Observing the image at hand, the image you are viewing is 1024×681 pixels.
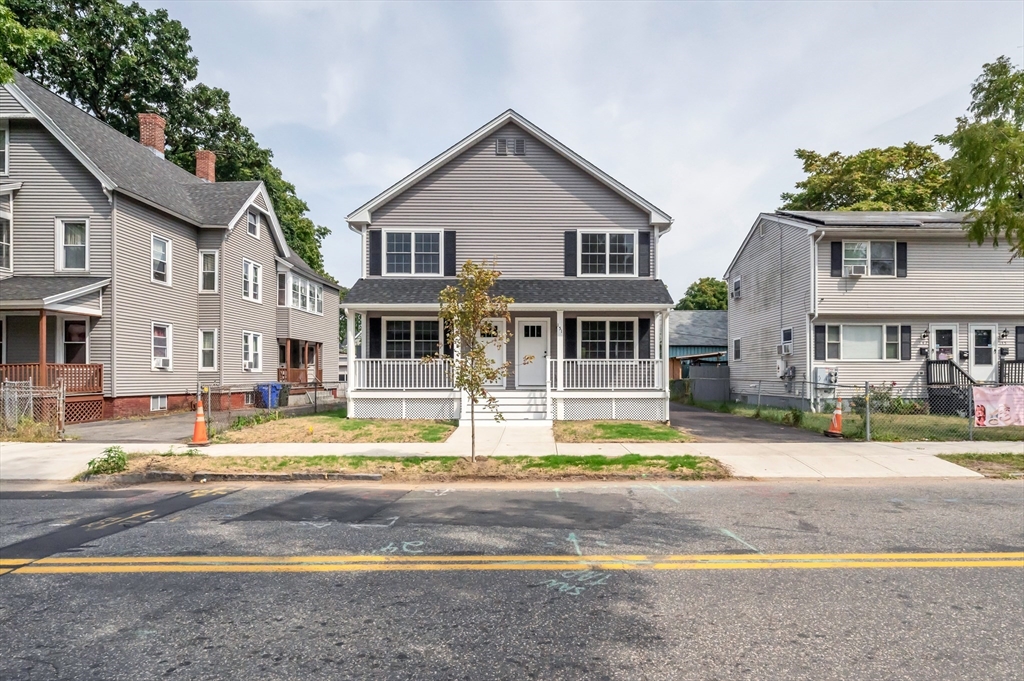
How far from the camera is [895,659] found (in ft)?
11.8

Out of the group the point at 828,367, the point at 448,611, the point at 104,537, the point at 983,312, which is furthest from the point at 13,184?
the point at 983,312

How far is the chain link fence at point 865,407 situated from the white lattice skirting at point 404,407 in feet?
32.0

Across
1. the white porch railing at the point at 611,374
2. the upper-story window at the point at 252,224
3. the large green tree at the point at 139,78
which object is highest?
the large green tree at the point at 139,78

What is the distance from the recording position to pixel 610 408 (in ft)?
57.9

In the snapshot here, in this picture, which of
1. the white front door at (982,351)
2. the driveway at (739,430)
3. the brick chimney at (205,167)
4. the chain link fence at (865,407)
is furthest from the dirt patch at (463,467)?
the brick chimney at (205,167)

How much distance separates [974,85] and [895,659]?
37.1ft

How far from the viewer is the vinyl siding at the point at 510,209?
19.3 m

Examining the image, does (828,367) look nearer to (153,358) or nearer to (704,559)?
(704,559)

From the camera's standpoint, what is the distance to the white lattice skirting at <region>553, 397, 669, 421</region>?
1748cm

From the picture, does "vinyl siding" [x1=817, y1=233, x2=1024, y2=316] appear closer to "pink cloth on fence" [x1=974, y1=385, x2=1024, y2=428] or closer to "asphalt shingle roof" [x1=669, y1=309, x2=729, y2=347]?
"pink cloth on fence" [x1=974, y1=385, x2=1024, y2=428]

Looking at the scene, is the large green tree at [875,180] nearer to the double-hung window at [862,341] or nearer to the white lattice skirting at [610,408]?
the double-hung window at [862,341]

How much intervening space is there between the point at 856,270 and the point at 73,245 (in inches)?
1053

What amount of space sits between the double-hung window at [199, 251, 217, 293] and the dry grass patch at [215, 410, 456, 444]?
31.5 ft

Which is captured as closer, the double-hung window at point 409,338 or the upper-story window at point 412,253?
the double-hung window at point 409,338
